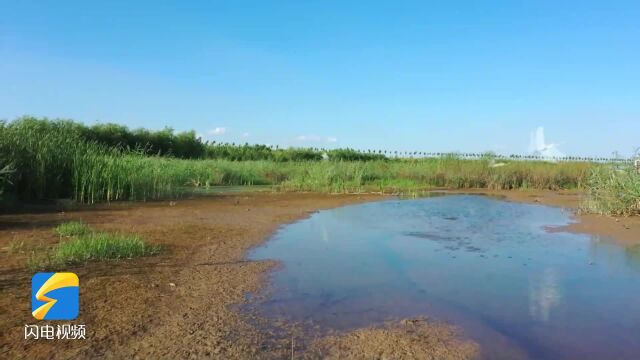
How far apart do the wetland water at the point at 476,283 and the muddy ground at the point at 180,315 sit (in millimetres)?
360

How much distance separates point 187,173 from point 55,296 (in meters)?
17.0

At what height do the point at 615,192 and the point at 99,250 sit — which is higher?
the point at 615,192

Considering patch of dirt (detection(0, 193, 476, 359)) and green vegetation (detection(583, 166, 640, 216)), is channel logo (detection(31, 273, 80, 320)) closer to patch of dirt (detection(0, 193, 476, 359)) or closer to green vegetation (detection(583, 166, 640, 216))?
patch of dirt (detection(0, 193, 476, 359))

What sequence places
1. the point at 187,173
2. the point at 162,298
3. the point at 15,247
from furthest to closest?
the point at 187,173, the point at 15,247, the point at 162,298

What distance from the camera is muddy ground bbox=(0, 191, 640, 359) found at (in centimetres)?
383

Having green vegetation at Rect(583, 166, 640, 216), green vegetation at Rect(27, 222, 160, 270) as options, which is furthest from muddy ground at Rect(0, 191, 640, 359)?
green vegetation at Rect(583, 166, 640, 216)

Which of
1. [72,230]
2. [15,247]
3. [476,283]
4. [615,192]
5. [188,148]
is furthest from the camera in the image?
[188,148]

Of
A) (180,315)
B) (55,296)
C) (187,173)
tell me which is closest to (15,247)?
(55,296)

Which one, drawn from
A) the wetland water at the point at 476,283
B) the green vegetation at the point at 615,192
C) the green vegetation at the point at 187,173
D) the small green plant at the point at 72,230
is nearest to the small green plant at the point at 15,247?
the small green plant at the point at 72,230

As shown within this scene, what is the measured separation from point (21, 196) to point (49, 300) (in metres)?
10.3

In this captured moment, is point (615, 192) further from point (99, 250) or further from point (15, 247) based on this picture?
point (15, 247)

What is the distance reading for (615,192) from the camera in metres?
12.8

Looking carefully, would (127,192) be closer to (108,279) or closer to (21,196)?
(21,196)

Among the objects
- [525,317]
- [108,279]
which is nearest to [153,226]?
[108,279]
